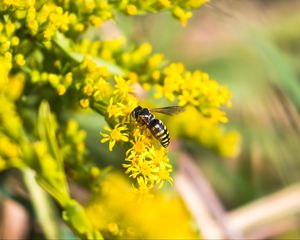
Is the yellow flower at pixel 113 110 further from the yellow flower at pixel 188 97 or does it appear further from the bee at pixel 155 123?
the yellow flower at pixel 188 97

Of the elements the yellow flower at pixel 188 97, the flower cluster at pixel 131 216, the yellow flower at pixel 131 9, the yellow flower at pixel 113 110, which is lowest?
the flower cluster at pixel 131 216

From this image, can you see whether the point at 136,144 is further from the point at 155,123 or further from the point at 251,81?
the point at 251,81

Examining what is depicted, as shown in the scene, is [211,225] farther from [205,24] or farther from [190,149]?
[205,24]

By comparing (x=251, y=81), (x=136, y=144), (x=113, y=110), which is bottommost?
(x=136, y=144)

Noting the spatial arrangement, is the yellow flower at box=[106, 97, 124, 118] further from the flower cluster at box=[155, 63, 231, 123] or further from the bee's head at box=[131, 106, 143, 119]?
the flower cluster at box=[155, 63, 231, 123]

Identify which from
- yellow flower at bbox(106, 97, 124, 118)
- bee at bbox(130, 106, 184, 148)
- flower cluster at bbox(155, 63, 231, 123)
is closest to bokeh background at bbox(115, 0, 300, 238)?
flower cluster at bbox(155, 63, 231, 123)

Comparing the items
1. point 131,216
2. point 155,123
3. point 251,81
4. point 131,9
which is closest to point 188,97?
point 155,123

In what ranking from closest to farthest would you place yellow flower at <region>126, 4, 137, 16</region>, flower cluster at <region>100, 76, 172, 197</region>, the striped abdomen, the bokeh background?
flower cluster at <region>100, 76, 172, 197</region>
the striped abdomen
yellow flower at <region>126, 4, 137, 16</region>
the bokeh background

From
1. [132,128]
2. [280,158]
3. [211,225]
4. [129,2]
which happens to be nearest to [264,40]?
[280,158]

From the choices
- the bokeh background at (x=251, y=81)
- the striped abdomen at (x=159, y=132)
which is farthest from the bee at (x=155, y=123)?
the bokeh background at (x=251, y=81)
